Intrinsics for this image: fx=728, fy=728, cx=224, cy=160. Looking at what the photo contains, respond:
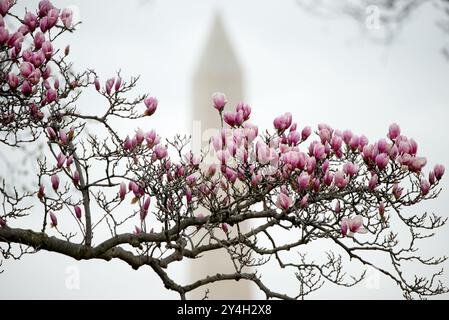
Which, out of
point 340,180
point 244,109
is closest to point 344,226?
point 340,180

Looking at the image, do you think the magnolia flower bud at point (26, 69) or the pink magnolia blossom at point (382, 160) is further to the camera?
the magnolia flower bud at point (26, 69)

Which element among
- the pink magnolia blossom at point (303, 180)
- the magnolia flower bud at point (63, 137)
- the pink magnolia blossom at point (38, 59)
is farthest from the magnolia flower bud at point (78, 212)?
the pink magnolia blossom at point (303, 180)

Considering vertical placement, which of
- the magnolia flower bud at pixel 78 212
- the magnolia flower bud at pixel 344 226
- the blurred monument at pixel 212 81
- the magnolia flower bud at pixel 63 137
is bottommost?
the magnolia flower bud at pixel 344 226

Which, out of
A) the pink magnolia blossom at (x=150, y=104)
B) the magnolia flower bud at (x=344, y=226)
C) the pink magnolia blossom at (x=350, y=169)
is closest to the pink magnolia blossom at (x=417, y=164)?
the pink magnolia blossom at (x=350, y=169)

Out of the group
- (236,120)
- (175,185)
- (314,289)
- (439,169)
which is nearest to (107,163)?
(175,185)

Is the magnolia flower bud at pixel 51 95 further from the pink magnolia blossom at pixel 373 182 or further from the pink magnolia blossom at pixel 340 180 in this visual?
the pink magnolia blossom at pixel 373 182

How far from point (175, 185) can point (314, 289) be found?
67.1 inches

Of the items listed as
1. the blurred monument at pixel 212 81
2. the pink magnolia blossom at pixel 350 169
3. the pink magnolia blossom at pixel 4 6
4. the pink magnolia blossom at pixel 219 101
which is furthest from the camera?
the blurred monument at pixel 212 81

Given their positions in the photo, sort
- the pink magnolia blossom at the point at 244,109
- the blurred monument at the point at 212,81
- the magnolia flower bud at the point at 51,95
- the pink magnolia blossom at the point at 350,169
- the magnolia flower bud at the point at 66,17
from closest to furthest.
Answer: the pink magnolia blossom at the point at 350,169, the pink magnolia blossom at the point at 244,109, the magnolia flower bud at the point at 51,95, the magnolia flower bud at the point at 66,17, the blurred monument at the point at 212,81

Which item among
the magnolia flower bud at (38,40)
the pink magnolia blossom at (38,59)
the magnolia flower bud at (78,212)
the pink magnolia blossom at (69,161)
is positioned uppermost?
the magnolia flower bud at (38,40)

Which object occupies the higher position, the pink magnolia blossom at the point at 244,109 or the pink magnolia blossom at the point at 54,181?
the pink magnolia blossom at the point at 244,109

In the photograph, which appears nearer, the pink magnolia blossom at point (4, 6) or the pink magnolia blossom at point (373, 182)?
the pink magnolia blossom at point (373, 182)

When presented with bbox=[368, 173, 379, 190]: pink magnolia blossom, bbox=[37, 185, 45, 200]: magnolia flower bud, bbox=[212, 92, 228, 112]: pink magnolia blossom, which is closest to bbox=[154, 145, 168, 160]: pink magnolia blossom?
bbox=[212, 92, 228, 112]: pink magnolia blossom

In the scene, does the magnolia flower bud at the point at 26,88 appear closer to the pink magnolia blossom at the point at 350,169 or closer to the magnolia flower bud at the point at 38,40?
the magnolia flower bud at the point at 38,40
